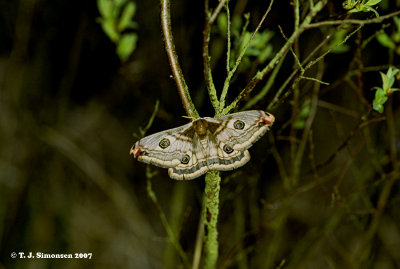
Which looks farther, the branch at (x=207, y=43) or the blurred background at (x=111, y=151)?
the blurred background at (x=111, y=151)

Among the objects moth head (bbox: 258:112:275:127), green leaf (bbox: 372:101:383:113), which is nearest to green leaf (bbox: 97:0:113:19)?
moth head (bbox: 258:112:275:127)

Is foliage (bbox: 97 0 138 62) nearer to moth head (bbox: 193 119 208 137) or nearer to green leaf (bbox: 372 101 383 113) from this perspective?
moth head (bbox: 193 119 208 137)

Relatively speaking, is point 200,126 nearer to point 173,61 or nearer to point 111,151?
point 173,61

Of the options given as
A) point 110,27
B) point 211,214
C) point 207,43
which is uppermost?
point 110,27

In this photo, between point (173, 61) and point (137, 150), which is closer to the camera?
point (173, 61)

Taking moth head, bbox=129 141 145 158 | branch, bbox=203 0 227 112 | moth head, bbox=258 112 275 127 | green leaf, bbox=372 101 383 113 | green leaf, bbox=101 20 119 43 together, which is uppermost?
green leaf, bbox=101 20 119 43

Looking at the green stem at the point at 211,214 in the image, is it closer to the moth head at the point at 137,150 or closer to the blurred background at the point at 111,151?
the moth head at the point at 137,150

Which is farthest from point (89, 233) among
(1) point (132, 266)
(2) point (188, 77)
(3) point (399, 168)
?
(3) point (399, 168)

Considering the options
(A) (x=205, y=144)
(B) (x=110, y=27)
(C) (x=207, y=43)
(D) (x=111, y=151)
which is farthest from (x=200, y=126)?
(D) (x=111, y=151)

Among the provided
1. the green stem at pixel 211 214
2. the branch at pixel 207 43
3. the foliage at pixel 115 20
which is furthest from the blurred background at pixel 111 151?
the branch at pixel 207 43
